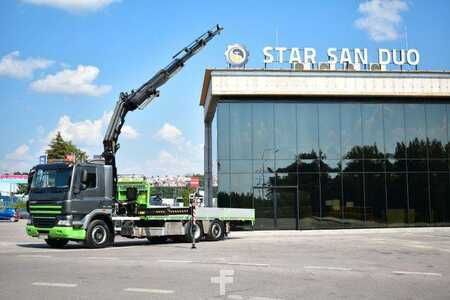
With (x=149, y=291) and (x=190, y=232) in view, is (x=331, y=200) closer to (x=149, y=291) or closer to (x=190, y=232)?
(x=190, y=232)

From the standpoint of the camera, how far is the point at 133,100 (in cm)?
2105

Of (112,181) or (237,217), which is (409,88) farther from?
(112,181)

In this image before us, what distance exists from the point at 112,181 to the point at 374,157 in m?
18.5

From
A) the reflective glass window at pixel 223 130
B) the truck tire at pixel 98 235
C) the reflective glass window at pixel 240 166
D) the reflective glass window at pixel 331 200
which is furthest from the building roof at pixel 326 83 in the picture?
the truck tire at pixel 98 235

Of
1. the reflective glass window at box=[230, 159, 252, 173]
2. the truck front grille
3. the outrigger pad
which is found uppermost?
the reflective glass window at box=[230, 159, 252, 173]

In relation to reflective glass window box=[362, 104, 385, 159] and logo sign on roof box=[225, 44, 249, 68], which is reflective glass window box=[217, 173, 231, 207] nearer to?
logo sign on roof box=[225, 44, 249, 68]

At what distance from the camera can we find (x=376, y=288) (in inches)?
366

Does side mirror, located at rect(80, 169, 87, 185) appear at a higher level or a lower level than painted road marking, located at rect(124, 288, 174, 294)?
higher

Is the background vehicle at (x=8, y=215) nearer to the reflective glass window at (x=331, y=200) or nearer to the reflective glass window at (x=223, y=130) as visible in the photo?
the reflective glass window at (x=223, y=130)

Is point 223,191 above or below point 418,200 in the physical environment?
above

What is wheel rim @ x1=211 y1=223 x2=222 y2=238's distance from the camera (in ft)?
73.6

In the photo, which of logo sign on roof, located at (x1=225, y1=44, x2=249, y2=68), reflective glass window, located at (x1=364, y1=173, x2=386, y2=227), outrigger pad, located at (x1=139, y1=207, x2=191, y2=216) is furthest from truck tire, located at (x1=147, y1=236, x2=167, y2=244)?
reflective glass window, located at (x1=364, y1=173, x2=386, y2=227)

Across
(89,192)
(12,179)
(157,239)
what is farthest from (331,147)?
(12,179)

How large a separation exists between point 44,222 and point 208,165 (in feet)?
80.0
